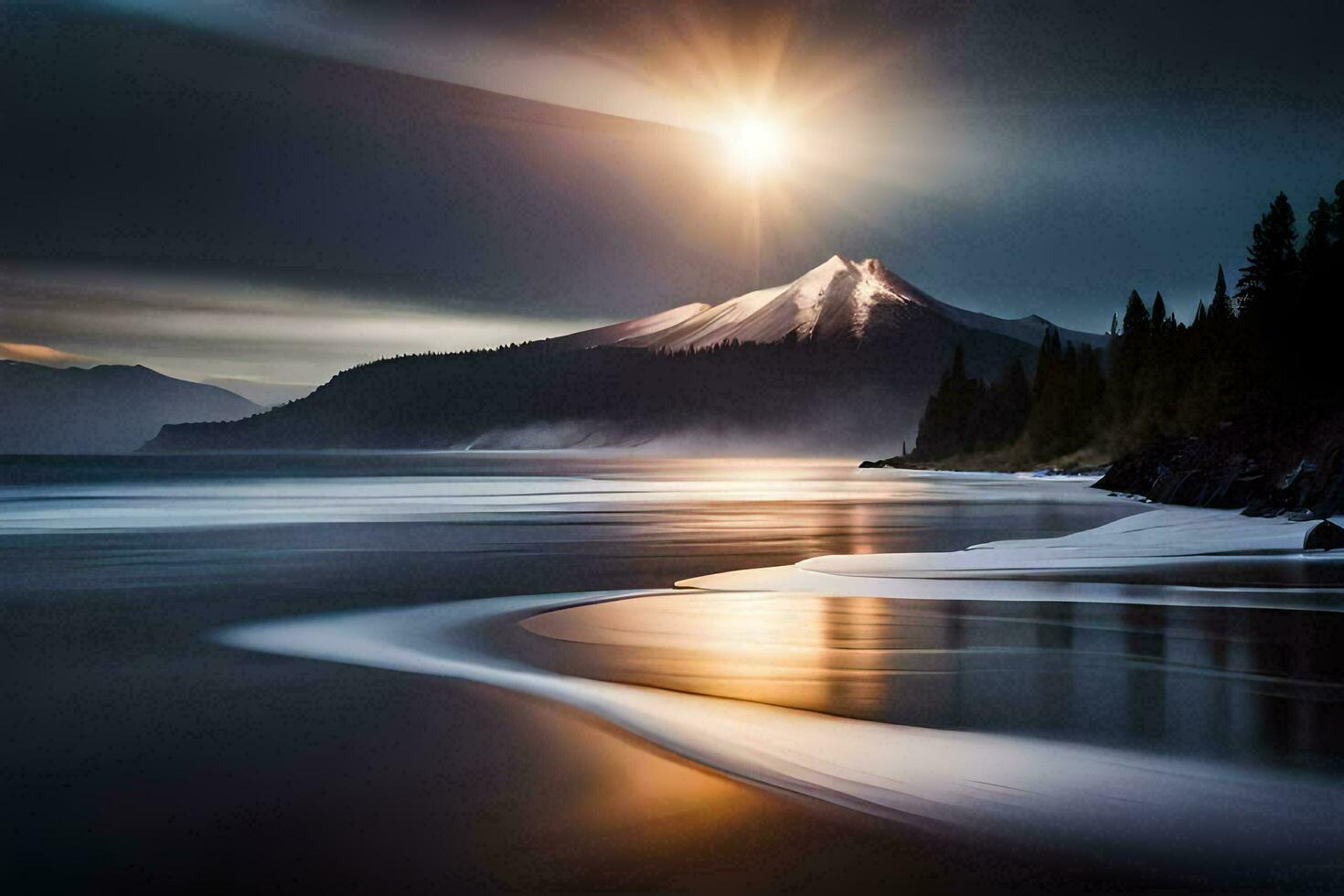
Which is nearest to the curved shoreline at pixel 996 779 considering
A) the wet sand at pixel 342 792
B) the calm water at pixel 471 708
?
the wet sand at pixel 342 792

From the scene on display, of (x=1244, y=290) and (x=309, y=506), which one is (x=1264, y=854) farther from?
(x=1244, y=290)

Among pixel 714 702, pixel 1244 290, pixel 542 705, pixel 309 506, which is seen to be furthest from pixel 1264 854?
pixel 1244 290

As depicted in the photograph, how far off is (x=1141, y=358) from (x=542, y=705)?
13025cm

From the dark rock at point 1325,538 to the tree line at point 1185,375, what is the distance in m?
22.8

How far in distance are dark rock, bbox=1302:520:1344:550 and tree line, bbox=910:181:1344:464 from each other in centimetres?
2282

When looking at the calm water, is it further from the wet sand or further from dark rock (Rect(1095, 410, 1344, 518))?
dark rock (Rect(1095, 410, 1344, 518))

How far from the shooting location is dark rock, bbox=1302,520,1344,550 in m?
27.3

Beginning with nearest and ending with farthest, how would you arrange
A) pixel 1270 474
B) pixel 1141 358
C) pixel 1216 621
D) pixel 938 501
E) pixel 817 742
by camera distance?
pixel 817 742, pixel 1216 621, pixel 1270 474, pixel 938 501, pixel 1141 358

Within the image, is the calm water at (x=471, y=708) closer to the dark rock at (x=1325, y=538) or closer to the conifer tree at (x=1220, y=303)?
the dark rock at (x=1325, y=538)

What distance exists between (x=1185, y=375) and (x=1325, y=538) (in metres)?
94.8

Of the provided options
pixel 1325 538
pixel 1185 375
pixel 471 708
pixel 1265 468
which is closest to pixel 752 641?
pixel 471 708

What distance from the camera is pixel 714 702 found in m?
11.3

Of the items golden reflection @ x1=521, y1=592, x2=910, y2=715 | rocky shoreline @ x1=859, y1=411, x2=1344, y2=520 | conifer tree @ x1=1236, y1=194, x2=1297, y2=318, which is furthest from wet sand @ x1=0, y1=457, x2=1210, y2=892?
conifer tree @ x1=1236, y1=194, x2=1297, y2=318

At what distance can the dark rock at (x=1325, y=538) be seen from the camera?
27328mm
